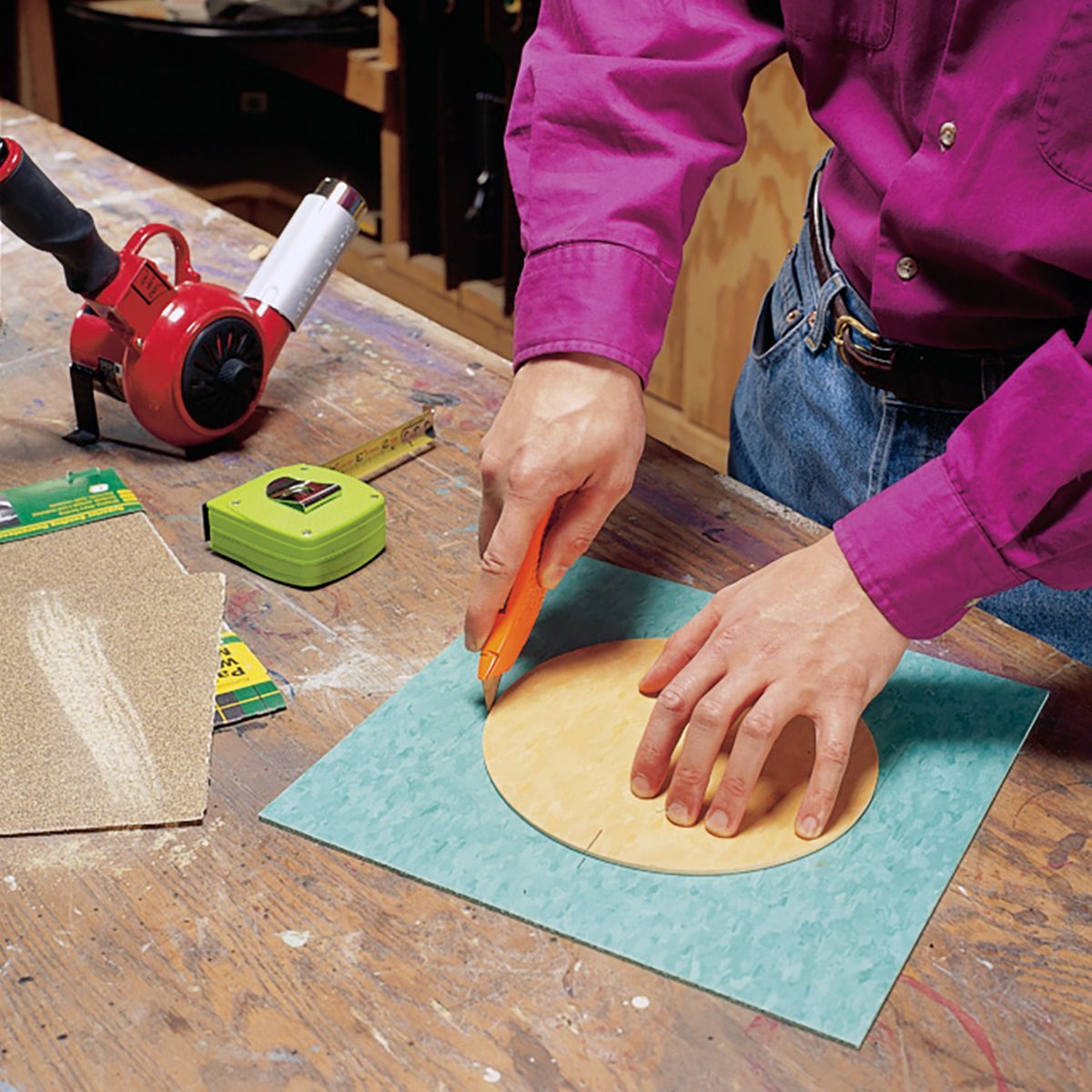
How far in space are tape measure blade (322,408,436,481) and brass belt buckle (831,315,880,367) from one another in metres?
0.33

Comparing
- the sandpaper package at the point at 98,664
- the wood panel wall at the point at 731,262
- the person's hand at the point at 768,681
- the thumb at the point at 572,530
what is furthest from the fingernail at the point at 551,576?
the wood panel wall at the point at 731,262

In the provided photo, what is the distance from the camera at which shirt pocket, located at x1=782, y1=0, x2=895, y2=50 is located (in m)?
0.86

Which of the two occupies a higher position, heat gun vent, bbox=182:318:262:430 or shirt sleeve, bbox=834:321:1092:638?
shirt sleeve, bbox=834:321:1092:638

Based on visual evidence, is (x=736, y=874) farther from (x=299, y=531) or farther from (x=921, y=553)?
(x=299, y=531)

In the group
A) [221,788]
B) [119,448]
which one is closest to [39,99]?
[119,448]

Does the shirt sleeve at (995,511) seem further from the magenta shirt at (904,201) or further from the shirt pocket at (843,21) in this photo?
the shirt pocket at (843,21)

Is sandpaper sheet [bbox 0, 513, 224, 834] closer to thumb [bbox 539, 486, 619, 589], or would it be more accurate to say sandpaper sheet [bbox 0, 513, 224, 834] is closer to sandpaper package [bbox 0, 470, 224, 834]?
sandpaper package [bbox 0, 470, 224, 834]

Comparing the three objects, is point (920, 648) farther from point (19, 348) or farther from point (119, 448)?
point (19, 348)

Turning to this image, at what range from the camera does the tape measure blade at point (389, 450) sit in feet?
3.36

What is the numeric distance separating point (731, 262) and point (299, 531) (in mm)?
1186

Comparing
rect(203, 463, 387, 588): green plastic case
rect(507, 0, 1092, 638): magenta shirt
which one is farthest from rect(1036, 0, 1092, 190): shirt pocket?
rect(203, 463, 387, 588): green plastic case

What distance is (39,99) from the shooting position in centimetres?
263

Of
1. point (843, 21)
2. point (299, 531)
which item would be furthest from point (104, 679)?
point (843, 21)

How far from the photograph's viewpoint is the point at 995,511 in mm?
746
